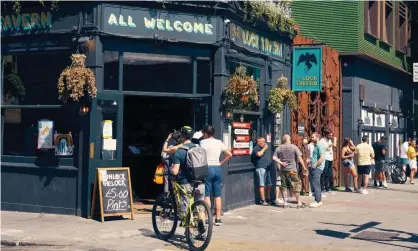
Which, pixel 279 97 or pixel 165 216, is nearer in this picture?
pixel 165 216

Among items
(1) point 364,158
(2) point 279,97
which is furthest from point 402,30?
(2) point 279,97

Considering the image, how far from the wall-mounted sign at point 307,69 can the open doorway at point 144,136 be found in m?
4.02

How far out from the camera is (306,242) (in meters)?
10.6

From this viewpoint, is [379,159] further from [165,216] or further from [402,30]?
[165,216]

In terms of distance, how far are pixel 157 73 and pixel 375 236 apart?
5.66m

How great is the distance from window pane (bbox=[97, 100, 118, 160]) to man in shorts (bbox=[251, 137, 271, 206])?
3760 millimetres

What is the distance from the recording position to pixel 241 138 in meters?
15.2

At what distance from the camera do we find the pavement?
1015 centimetres

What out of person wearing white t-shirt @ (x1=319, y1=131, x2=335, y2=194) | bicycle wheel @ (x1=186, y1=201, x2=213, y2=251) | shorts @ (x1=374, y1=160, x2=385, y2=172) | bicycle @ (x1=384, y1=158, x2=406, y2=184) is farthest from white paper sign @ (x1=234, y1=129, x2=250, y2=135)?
bicycle @ (x1=384, y1=158, x2=406, y2=184)

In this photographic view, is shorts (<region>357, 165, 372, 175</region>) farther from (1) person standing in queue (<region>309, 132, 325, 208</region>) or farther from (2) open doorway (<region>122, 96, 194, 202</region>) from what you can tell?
(2) open doorway (<region>122, 96, 194, 202</region>)

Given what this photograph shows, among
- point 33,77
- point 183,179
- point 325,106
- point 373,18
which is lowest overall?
point 183,179

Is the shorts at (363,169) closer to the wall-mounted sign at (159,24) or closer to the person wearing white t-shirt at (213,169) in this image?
the wall-mounted sign at (159,24)

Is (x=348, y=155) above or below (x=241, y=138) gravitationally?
below

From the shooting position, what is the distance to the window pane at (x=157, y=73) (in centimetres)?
1344
